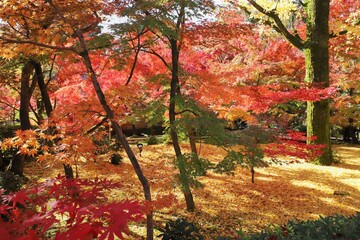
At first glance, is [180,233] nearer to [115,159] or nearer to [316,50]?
[115,159]

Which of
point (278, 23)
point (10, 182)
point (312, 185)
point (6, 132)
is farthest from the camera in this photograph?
point (6, 132)

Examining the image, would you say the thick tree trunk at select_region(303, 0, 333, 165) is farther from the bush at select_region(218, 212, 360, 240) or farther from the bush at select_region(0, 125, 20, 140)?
the bush at select_region(0, 125, 20, 140)

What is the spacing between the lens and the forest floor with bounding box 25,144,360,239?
748cm

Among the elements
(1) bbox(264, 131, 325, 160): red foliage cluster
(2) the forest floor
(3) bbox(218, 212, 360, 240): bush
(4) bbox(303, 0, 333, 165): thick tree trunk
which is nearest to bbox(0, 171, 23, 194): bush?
(2) the forest floor

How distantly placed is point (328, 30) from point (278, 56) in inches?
184

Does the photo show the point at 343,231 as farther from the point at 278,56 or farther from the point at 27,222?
the point at 278,56

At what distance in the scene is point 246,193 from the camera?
9.31m

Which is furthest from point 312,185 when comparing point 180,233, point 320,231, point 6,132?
point 6,132

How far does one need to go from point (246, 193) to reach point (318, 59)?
595 cm

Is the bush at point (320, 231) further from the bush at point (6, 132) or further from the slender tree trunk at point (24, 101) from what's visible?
the bush at point (6, 132)

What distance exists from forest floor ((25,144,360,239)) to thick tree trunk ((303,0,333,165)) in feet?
5.01

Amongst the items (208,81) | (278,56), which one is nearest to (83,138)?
(208,81)

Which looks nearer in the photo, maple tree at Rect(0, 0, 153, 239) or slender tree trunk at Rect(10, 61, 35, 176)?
maple tree at Rect(0, 0, 153, 239)

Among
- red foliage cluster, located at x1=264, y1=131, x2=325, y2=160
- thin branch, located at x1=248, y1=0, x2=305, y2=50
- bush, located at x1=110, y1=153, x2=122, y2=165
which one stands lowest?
bush, located at x1=110, y1=153, x2=122, y2=165
